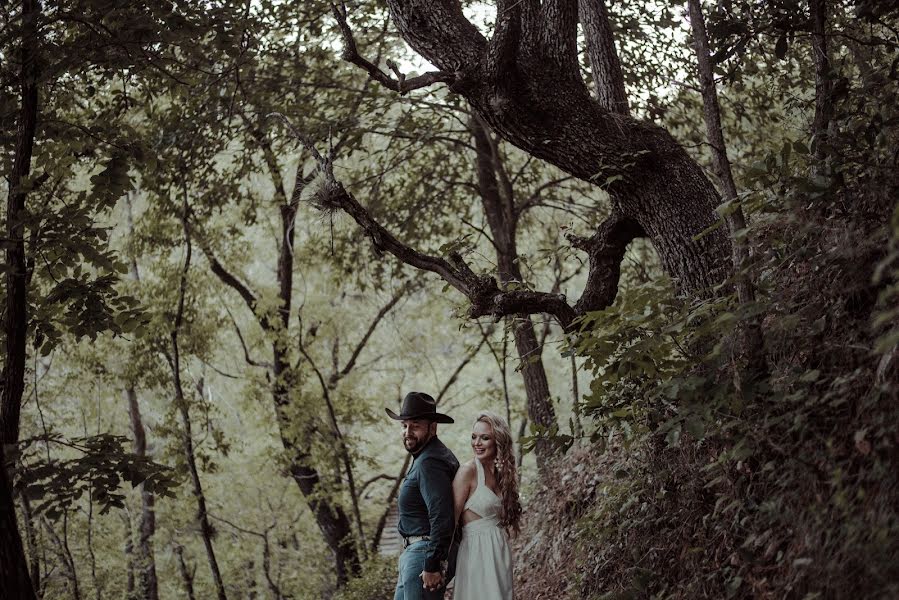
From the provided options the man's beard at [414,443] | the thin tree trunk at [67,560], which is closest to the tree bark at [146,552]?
the thin tree trunk at [67,560]

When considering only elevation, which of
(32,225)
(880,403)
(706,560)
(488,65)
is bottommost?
(706,560)

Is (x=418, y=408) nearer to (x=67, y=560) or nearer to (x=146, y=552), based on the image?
(x=67, y=560)

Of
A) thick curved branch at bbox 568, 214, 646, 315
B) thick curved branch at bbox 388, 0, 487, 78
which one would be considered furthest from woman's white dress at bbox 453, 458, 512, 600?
thick curved branch at bbox 388, 0, 487, 78

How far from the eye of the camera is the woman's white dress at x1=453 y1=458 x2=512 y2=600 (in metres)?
5.39

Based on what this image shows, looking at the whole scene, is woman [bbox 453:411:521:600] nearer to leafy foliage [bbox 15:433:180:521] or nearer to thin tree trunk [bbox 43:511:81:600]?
leafy foliage [bbox 15:433:180:521]

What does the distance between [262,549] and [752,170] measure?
868 inches

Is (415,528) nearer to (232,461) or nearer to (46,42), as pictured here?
(46,42)

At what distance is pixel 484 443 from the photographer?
5613mm

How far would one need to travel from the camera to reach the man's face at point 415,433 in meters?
5.55

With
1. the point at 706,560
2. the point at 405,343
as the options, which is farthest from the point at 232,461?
the point at 706,560

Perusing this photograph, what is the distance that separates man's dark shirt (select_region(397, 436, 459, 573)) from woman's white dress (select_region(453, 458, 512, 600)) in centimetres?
24

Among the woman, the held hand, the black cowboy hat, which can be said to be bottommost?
the held hand

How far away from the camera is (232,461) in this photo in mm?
23078

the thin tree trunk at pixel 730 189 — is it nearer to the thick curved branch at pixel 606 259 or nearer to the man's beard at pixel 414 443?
the thick curved branch at pixel 606 259
